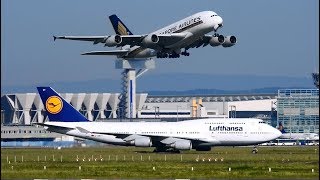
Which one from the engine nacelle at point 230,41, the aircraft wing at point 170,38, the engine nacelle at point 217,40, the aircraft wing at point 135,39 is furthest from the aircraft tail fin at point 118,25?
the aircraft wing at point 170,38

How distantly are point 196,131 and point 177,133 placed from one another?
80.4 inches

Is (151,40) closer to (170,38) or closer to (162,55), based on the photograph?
(170,38)

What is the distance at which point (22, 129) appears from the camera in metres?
192

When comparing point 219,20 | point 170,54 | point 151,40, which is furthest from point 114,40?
point 219,20

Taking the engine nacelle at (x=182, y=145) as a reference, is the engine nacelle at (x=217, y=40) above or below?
above

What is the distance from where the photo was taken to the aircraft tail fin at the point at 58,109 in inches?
4289

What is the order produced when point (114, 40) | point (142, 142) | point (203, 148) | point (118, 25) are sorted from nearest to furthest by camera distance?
point (114, 40), point (142, 142), point (203, 148), point (118, 25)

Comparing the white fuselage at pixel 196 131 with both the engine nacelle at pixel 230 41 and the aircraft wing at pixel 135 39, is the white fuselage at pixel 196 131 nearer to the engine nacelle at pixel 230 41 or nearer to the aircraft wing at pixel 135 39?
the engine nacelle at pixel 230 41

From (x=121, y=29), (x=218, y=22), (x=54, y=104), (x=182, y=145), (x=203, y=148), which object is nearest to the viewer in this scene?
(x=218, y=22)

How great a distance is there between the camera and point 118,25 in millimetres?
150375

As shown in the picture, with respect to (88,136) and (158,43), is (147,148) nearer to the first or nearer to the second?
(88,136)

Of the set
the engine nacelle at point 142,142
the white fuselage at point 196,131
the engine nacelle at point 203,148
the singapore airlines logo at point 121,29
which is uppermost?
the singapore airlines logo at point 121,29

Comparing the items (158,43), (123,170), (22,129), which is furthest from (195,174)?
(22,129)

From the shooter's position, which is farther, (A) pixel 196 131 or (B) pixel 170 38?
(A) pixel 196 131
